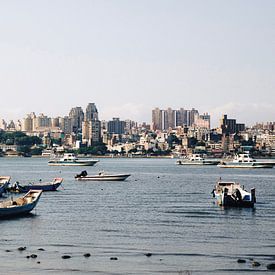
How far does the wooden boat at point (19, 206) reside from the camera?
156 ft

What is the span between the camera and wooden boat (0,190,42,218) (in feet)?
156

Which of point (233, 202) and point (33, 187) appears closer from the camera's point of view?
point (233, 202)

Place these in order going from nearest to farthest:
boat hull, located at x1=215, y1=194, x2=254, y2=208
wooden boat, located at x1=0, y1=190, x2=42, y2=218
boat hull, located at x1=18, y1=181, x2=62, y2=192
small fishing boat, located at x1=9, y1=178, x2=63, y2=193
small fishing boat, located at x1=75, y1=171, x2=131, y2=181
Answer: wooden boat, located at x1=0, y1=190, x2=42, y2=218 < boat hull, located at x1=215, y1=194, x2=254, y2=208 < small fishing boat, located at x1=9, y1=178, x2=63, y2=193 < boat hull, located at x1=18, y1=181, x2=62, y2=192 < small fishing boat, located at x1=75, y1=171, x2=131, y2=181

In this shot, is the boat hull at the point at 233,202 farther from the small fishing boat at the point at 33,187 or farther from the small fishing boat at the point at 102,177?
the small fishing boat at the point at 102,177

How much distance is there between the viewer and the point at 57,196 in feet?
228

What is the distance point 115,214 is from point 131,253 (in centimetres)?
1672

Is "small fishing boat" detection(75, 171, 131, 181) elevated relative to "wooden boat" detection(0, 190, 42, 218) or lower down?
lower down

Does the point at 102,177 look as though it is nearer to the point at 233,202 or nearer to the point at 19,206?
the point at 233,202

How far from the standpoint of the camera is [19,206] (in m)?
48.9

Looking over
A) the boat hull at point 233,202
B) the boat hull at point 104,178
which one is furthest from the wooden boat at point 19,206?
the boat hull at point 104,178

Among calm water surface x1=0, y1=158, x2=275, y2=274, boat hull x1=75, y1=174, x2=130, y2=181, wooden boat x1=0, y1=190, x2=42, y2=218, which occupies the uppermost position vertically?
wooden boat x1=0, y1=190, x2=42, y2=218

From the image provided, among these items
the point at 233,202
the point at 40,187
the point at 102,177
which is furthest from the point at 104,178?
the point at 233,202

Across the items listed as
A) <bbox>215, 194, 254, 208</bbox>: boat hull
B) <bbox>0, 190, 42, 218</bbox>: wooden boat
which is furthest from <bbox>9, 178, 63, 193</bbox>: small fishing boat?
<bbox>215, 194, 254, 208</bbox>: boat hull

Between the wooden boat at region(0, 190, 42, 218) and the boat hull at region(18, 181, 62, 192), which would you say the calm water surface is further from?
the boat hull at region(18, 181, 62, 192)
